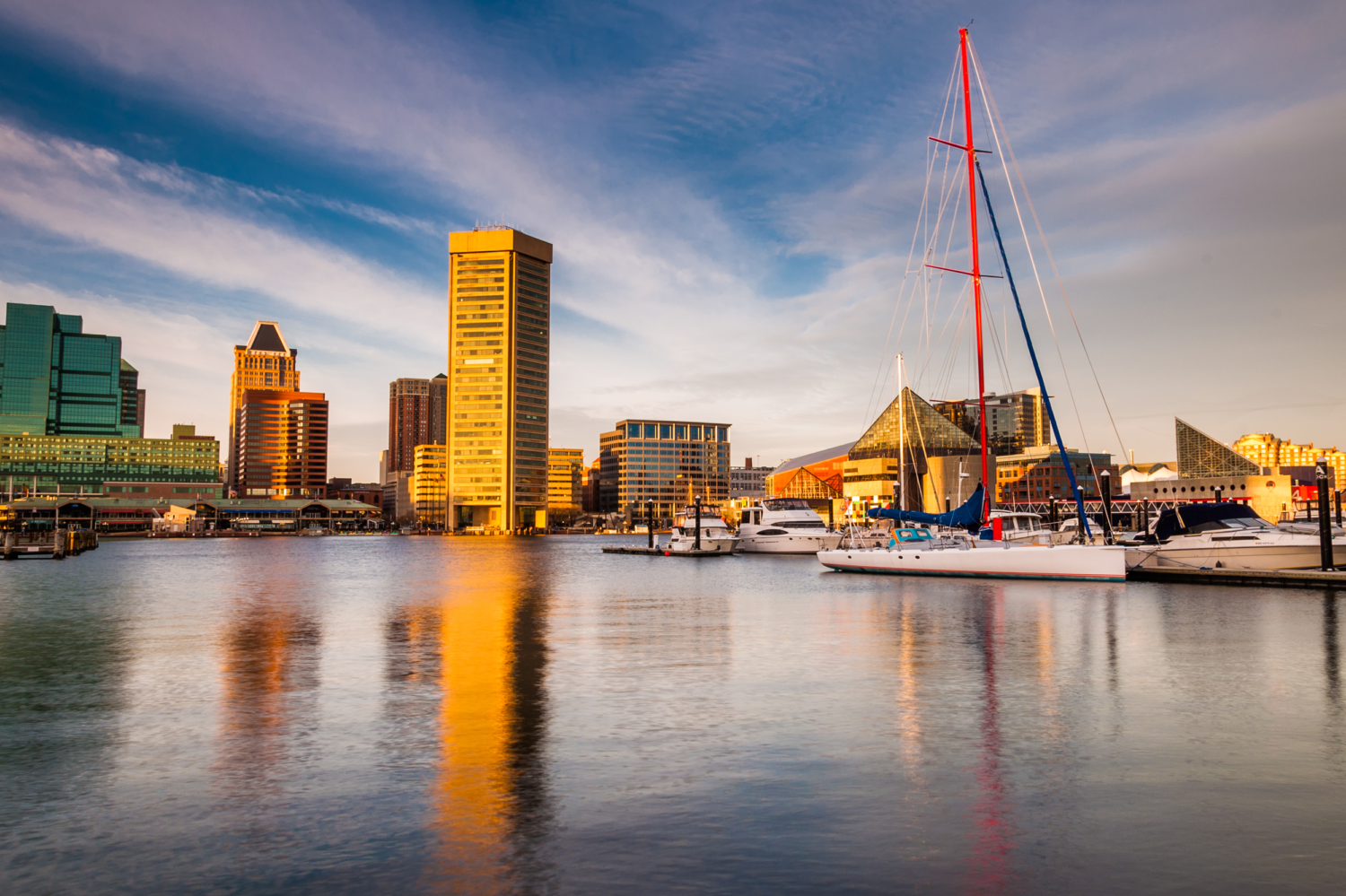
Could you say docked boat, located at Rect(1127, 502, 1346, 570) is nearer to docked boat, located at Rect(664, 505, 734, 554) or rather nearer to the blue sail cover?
the blue sail cover

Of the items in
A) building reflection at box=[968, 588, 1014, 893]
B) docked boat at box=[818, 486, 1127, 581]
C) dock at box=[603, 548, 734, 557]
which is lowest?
dock at box=[603, 548, 734, 557]

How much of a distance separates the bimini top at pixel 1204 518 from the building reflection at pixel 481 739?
3993 cm

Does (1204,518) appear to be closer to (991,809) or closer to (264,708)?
(991,809)

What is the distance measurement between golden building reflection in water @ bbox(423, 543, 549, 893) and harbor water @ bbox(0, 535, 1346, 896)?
72mm

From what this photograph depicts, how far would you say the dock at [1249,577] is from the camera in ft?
140

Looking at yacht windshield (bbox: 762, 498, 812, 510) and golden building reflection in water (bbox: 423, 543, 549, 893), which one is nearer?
golden building reflection in water (bbox: 423, 543, 549, 893)

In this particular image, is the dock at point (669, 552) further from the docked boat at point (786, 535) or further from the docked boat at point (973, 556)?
the docked boat at point (973, 556)

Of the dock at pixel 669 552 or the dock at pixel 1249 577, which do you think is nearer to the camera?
the dock at pixel 1249 577

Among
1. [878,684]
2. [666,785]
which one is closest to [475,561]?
[878,684]

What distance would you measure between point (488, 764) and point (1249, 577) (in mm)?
45125

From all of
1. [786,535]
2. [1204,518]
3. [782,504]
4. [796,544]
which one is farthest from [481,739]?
[782,504]

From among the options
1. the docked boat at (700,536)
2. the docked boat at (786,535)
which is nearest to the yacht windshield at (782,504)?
the docked boat at (786,535)

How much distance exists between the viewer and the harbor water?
938 centimetres

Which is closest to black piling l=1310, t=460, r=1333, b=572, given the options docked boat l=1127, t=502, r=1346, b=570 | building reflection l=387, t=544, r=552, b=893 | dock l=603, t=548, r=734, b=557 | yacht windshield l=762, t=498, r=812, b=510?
docked boat l=1127, t=502, r=1346, b=570
